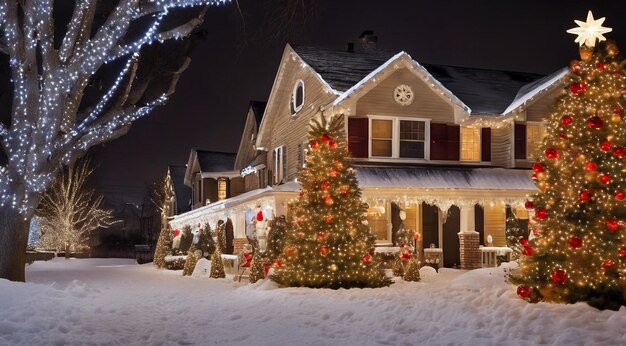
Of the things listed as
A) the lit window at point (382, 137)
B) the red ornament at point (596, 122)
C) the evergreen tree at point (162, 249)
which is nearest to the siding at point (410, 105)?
the lit window at point (382, 137)

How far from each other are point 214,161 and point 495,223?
2084 centimetres

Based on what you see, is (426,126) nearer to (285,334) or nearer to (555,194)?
(555,194)

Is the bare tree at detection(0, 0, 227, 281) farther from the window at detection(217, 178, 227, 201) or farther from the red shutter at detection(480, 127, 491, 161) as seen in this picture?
the window at detection(217, 178, 227, 201)

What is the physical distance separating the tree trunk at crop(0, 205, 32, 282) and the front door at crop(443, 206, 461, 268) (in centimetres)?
1542

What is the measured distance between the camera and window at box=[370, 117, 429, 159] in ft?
75.1

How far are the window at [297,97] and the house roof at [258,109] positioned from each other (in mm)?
5654

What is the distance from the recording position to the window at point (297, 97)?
84.3ft

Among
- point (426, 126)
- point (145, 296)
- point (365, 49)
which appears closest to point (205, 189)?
point (365, 49)

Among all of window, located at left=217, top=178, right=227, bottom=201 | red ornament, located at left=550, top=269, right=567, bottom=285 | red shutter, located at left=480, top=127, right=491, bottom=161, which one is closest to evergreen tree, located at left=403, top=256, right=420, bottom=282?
red ornament, located at left=550, top=269, right=567, bottom=285

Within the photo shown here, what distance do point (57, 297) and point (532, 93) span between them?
17.8 metres

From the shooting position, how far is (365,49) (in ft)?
98.0

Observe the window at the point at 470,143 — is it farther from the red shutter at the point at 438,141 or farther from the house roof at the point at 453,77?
the red shutter at the point at 438,141

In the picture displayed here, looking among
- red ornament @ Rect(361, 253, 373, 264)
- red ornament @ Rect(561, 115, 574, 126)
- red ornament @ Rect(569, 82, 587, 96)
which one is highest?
red ornament @ Rect(569, 82, 587, 96)

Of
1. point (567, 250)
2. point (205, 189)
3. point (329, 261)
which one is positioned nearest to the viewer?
point (567, 250)
